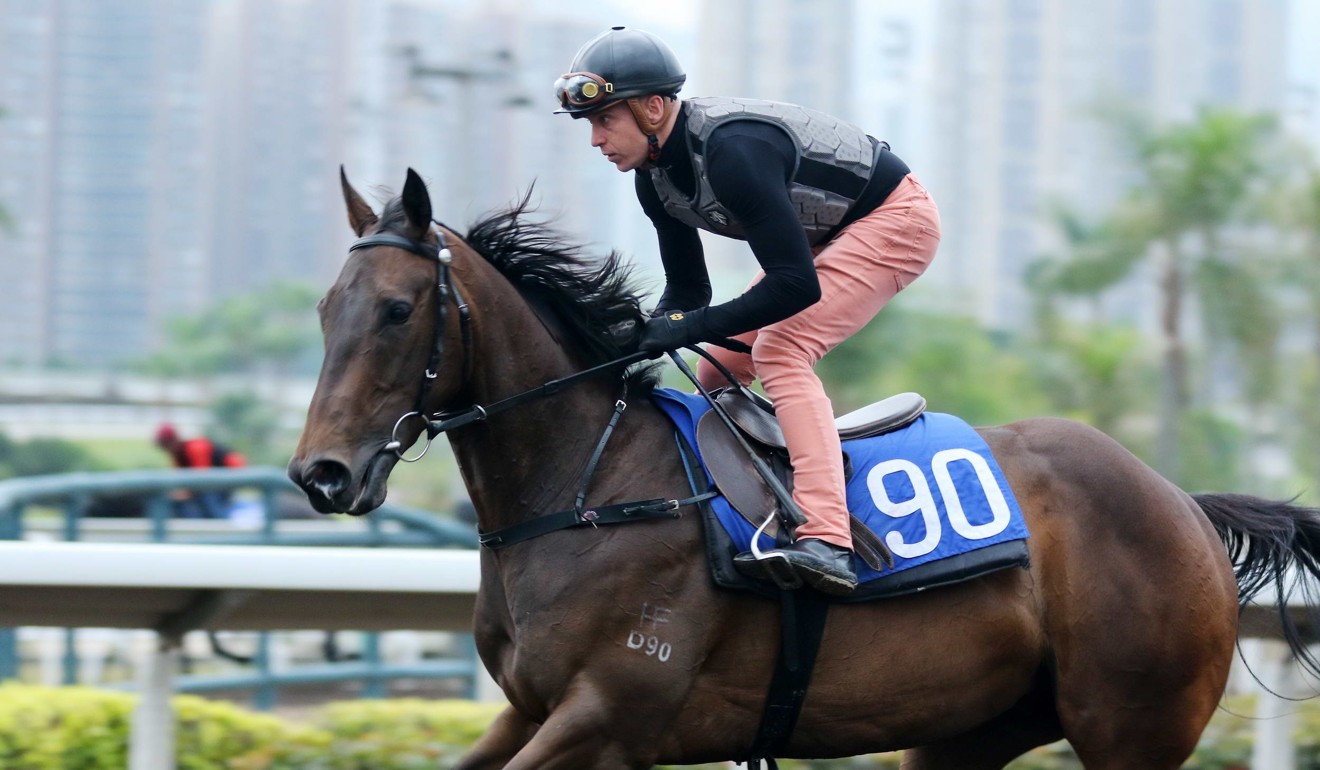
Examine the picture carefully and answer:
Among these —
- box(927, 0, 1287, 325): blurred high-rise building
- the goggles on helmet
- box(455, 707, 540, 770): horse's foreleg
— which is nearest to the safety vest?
the goggles on helmet

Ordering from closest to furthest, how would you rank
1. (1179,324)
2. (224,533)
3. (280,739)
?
(280,739) < (224,533) < (1179,324)

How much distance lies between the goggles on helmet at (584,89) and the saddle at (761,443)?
0.82m

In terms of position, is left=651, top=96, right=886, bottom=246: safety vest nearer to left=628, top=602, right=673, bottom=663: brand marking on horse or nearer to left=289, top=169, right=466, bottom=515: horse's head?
left=289, top=169, right=466, bottom=515: horse's head

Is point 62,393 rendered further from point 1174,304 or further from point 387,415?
point 387,415

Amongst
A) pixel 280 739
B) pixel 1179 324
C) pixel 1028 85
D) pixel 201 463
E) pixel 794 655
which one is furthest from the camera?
pixel 1028 85

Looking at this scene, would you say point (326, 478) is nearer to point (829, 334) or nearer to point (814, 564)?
point (814, 564)

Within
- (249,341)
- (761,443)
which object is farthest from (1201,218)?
(249,341)

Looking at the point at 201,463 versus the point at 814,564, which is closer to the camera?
the point at 814,564

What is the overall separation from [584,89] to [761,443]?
3.15 ft

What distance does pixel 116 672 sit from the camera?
10.4 meters

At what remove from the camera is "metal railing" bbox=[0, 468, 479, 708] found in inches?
287

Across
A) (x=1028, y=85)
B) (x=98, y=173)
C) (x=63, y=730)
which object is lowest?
(x=98, y=173)

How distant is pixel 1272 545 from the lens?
4.20 meters

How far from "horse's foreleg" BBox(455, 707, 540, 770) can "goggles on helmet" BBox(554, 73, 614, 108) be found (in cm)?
149
